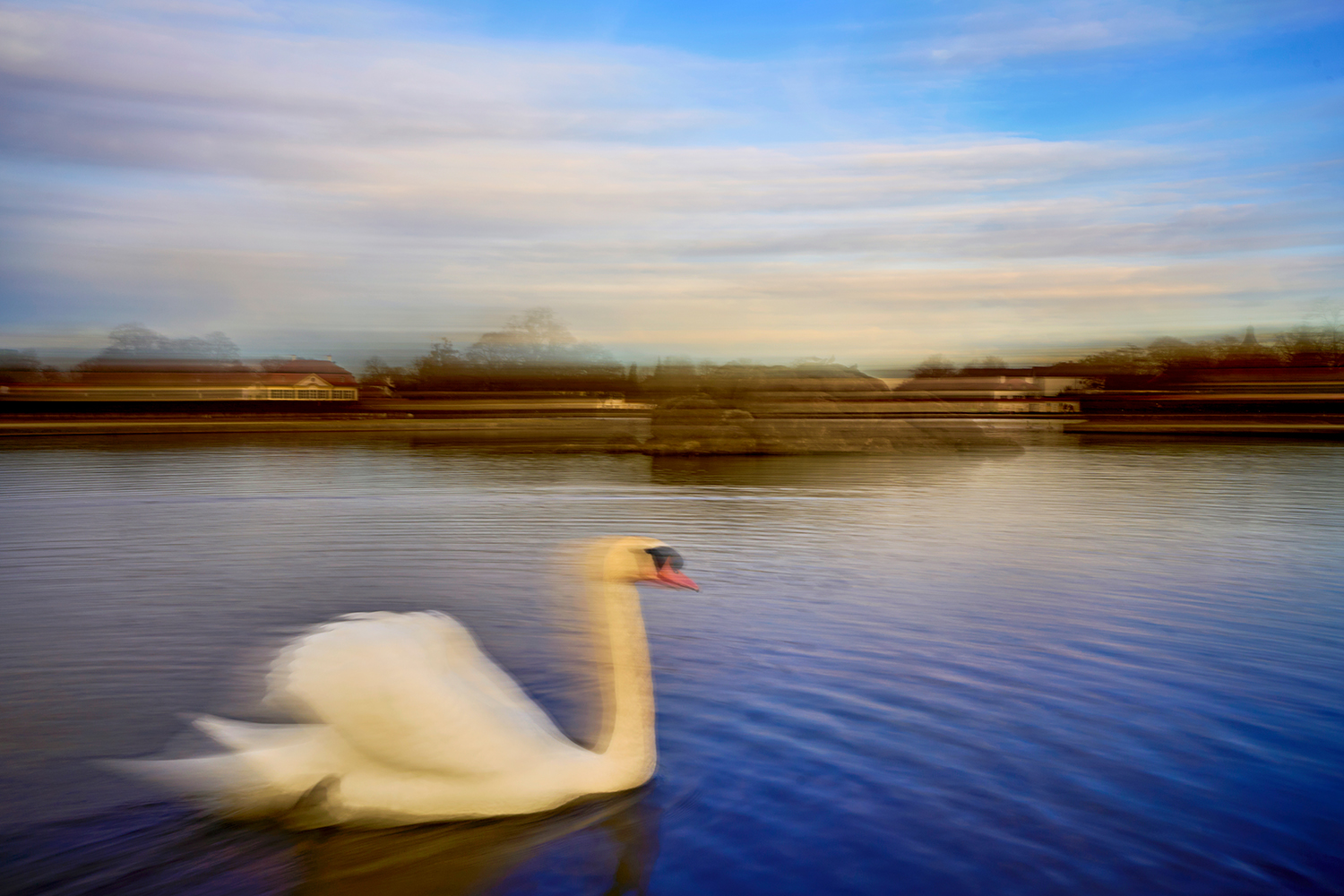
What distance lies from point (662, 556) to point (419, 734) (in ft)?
4.48

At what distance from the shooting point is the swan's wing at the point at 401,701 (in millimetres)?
4566

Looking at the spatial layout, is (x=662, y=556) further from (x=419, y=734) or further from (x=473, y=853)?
(x=473, y=853)

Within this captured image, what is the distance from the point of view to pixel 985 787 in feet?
17.5

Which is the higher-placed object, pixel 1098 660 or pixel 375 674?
pixel 375 674

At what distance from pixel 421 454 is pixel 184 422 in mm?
39365

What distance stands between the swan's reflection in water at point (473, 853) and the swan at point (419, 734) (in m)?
0.08

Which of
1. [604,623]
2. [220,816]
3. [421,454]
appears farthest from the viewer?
[421,454]

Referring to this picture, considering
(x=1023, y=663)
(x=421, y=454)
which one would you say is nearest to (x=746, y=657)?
(x=1023, y=663)

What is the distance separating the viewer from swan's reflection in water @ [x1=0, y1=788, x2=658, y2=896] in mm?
4363

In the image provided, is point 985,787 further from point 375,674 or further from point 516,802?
point 375,674

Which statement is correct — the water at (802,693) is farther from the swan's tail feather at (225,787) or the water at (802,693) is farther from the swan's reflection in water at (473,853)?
the swan's tail feather at (225,787)

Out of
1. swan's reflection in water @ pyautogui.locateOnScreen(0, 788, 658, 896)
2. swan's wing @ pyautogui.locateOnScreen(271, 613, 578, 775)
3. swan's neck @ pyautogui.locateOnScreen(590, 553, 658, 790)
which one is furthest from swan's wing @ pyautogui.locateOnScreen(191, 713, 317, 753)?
swan's neck @ pyautogui.locateOnScreen(590, 553, 658, 790)

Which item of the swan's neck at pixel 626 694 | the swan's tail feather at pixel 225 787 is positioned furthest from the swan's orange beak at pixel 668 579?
the swan's tail feather at pixel 225 787

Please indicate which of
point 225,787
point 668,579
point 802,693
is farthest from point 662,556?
point 802,693
